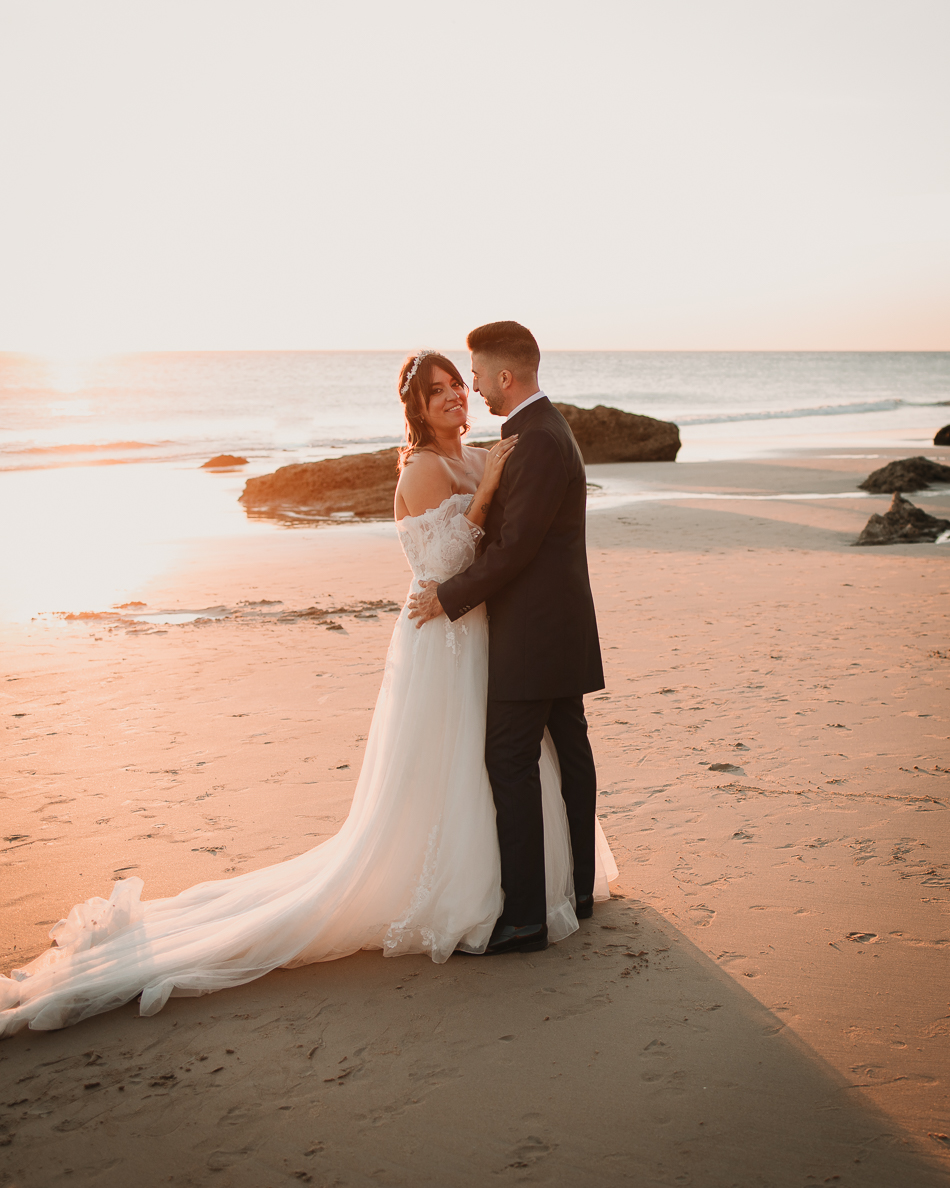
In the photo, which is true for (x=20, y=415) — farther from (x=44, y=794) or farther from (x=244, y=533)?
(x=44, y=794)

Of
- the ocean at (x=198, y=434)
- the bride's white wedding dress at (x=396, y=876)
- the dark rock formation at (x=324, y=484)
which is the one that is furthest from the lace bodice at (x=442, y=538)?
the dark rock formation at (x=324, y=484)

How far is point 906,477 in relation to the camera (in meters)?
16.3

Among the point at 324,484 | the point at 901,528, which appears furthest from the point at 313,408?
the point at 901,528

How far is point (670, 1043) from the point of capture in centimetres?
278

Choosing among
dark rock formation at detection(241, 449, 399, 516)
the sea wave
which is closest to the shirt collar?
dark rock formation at detection(241, 449, 399, 516)

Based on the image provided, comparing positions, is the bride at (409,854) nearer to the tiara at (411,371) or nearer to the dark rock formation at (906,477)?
the tiara at (411,371)

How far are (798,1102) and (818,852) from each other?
153 cm

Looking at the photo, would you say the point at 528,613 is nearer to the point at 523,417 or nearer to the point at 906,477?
the point at 523,417

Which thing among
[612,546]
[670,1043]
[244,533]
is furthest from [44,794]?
[244,533]

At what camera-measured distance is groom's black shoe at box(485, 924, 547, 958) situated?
3301mm

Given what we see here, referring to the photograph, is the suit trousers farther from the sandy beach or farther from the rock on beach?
the rock on beach

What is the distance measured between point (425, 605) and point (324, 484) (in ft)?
46.4

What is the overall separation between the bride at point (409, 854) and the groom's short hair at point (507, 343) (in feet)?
0.68

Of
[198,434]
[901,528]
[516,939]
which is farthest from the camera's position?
[198,434]
